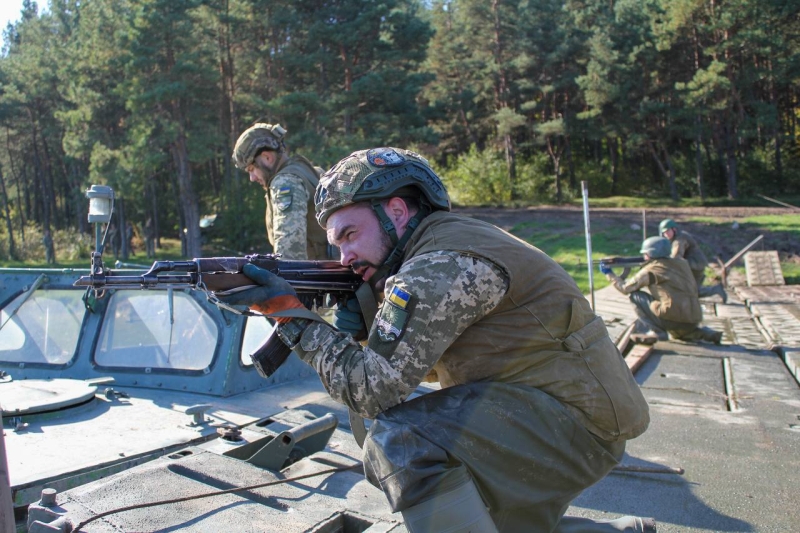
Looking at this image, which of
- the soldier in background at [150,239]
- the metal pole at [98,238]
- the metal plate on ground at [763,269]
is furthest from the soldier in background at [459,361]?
the soldier in background at [150,239]

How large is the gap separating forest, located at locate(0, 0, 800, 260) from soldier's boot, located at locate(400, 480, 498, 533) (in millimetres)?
21497

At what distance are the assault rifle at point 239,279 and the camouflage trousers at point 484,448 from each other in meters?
0.57

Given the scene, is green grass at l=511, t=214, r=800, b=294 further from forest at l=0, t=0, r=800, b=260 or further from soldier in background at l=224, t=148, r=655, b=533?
soldier in background at l=224, t=148, r=655, b=533

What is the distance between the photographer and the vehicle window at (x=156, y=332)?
4.65 meters

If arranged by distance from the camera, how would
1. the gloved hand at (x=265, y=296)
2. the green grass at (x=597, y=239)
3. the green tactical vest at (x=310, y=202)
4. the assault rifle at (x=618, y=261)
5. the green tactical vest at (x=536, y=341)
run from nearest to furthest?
1. the green tactical vest at (x=536, y=341)
2. the gloved hand at (x=265, y=296)
3. the green tactical vest at (x=310, y=202)
4. the assault rifle at (x=618, y=261)
5. the green grass at (x=597, y=239)

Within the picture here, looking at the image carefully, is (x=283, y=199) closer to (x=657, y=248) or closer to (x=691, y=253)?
(x=657, y=248)

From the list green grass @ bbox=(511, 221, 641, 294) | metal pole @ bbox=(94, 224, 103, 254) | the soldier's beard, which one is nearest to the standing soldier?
metal pole @ bbox=(94, 224, 103, 254)

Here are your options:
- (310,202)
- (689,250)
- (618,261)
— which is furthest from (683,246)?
(310,202)

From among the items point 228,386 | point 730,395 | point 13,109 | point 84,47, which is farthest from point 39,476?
point 13,109

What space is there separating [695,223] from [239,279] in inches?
921

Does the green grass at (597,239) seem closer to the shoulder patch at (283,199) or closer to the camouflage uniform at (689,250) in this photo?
the camouflage uniform at (689,250)

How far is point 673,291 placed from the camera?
9.65 meters

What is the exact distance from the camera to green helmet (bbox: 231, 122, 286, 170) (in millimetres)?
5410

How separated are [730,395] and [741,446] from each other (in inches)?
68.4
